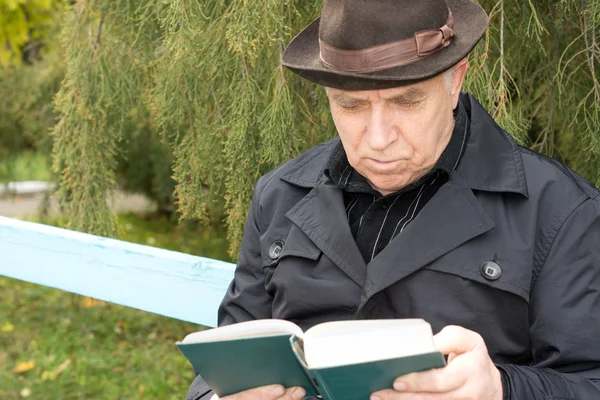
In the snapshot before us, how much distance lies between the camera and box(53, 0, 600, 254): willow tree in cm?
282

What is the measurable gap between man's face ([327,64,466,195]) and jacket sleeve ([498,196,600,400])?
1.18ft

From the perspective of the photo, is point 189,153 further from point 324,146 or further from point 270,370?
point 270,370

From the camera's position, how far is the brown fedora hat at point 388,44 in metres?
1.91

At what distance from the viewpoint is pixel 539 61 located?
10.2 ft

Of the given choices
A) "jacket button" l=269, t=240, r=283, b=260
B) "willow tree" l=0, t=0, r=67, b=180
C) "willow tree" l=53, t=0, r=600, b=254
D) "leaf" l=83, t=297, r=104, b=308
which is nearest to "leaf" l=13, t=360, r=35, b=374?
"leaf" l=83, t=297, r=104, b=308

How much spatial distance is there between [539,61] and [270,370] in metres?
1.82

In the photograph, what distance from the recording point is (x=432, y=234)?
1984 mm

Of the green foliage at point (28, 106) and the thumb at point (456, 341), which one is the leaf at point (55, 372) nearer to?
the green foliage at point (28, 106)

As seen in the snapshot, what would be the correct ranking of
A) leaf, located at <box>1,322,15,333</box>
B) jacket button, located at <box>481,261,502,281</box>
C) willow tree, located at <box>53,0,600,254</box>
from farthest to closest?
leaf, located at <box>1,322,15,333</box> < willow tree, located at <box>53,0,600,254</box> < jacket button, located at <box>481,261,502,281</box>

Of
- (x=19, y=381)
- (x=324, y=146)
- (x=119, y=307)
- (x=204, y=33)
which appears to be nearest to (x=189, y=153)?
(x=204, y=33)

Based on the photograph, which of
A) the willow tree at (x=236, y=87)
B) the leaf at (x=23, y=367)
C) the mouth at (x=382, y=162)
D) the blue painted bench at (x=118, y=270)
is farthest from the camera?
the leaf at (x=23, y=367)

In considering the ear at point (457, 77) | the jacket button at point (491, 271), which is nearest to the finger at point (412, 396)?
the jacket button at point (491, 271)

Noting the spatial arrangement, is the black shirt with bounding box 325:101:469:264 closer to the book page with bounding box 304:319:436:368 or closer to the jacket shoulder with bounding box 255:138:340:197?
the jacket shoulder with bounding box 255:138:340:197

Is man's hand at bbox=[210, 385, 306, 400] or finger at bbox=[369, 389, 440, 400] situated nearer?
finger at bbox=[369, 389, 440, 400]
